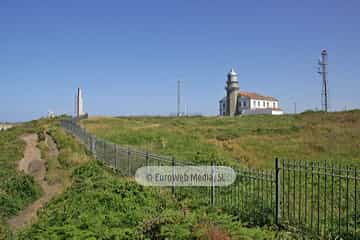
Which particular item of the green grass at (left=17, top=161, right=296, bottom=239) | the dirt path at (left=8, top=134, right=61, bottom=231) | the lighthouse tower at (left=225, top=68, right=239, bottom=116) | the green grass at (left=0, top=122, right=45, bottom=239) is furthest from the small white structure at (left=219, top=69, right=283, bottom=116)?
the green grass at (left=17, top=161, right=296, bottom=239)

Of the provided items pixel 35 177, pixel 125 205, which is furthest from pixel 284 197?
pixel 35 177

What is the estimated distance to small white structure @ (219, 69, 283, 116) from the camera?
71062 mm

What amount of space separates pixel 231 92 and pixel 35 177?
60.5 meters

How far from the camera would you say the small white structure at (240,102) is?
71.1 m

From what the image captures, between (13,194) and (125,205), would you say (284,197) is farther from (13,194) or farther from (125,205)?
(13,194)

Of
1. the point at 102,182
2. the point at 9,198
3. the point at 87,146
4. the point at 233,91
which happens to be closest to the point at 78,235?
the point at 102,182

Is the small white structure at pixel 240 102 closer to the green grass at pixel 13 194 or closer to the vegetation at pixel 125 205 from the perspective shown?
the vegetation at pixel 125 205

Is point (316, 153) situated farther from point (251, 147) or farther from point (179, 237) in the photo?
point (179, 237)

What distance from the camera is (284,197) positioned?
872 centimetres

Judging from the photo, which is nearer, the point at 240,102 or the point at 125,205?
the point at 125,205

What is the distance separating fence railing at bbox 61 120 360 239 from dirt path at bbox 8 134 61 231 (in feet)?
9.10

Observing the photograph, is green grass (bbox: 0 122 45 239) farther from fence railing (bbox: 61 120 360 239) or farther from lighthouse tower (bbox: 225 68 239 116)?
lighthouse tower (bbox: 225 68 239 116)

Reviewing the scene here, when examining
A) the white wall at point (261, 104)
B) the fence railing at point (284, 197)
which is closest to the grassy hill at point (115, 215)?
the fence railing at point (284, 197)

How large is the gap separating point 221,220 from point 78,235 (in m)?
2.52
